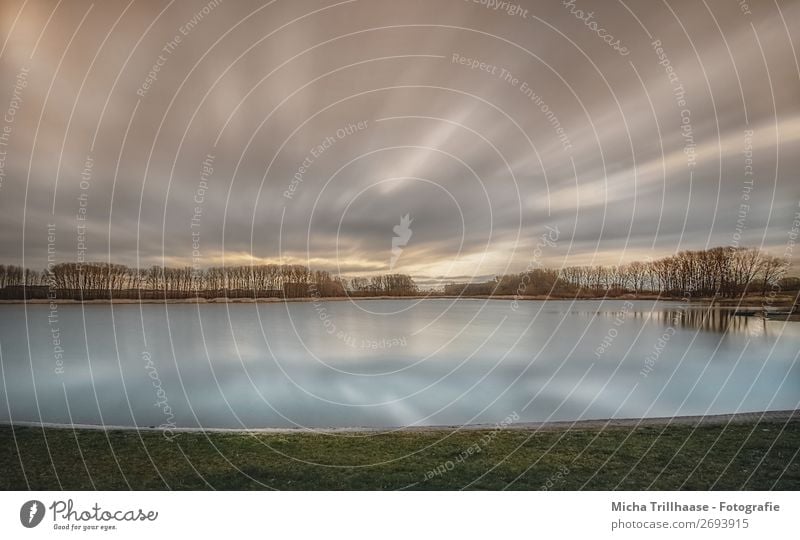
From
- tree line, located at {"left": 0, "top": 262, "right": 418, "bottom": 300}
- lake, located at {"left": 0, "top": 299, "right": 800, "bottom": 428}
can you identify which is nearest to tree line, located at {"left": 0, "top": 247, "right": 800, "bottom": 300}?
tree line, located at {"left": 0, "top": 262, "right": 418, "bottom": 300}

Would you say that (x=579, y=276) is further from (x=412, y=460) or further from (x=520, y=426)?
(x=412, y=460)

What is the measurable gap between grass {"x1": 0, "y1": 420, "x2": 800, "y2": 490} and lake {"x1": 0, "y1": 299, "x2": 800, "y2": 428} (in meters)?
2.79

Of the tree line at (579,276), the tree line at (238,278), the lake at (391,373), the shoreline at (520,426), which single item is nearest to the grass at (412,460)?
the shoreline at (520,426)

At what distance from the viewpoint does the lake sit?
10328 millimetres

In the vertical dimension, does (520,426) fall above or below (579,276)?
below

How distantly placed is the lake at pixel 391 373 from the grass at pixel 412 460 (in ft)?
9.14

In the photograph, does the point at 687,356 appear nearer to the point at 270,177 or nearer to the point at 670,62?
the point at 670,62

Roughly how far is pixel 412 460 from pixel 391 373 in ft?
24.2

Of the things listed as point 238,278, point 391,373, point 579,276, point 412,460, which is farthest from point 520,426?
point 238,278

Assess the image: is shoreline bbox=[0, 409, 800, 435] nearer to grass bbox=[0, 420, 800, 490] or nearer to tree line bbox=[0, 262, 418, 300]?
grass bbox=[0, 420, 800, 490]

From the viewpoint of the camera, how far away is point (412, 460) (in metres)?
6.17

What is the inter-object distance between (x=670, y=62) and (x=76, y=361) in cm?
1886
